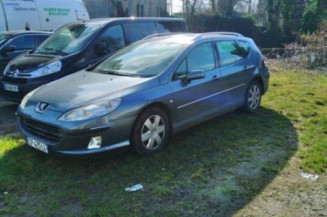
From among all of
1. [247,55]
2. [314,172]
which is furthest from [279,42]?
[314,172]

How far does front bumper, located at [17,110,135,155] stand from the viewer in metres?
4.35

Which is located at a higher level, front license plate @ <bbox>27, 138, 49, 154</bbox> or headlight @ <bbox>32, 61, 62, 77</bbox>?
headlight @ <bbox>32, 61, 62, 77</bbox>

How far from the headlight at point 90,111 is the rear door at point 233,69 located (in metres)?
2.37

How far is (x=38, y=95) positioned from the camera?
504cm

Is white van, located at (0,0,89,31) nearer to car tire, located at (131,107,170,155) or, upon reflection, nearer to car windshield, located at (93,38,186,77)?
car windshield, located at (93,38,186,77)

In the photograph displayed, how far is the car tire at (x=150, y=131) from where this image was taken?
480 cm

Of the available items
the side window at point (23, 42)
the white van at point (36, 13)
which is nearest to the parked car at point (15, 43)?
the side window at point (23, 42)

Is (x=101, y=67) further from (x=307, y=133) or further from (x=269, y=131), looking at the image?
(x=307, y=133)

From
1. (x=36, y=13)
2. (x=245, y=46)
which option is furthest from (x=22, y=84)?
(x=36, y=13)

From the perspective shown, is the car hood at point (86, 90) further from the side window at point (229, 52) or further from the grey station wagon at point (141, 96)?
the side window at point (229, 52)

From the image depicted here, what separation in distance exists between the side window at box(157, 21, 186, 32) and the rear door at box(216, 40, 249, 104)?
2.86 meters

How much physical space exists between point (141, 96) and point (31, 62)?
3.56m

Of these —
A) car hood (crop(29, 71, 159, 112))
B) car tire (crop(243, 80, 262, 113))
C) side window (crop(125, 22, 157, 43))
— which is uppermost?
side window (crop(125, 22, 157, 43))

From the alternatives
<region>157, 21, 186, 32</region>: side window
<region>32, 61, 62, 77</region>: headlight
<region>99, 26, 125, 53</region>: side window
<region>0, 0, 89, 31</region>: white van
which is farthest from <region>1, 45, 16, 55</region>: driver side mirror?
<region>0, 0, 89, 31</region>: white van
